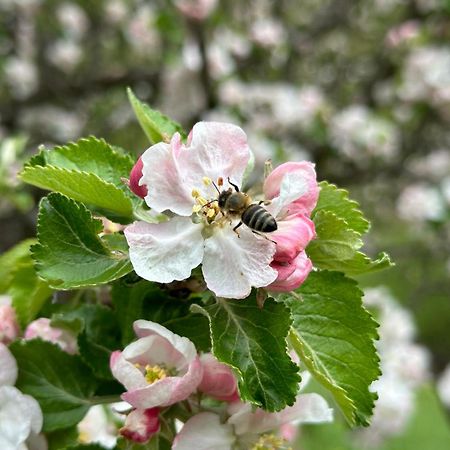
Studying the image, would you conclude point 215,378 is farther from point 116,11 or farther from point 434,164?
point 116,11

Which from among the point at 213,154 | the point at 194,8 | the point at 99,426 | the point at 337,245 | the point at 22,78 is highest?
the point at 213,154

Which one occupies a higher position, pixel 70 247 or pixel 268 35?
pixel 70 247

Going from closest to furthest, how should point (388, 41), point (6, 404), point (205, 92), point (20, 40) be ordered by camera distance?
1. point (6, 404)
2. point (205, 92)
3. point (388, 41)
4. point (20, 40)

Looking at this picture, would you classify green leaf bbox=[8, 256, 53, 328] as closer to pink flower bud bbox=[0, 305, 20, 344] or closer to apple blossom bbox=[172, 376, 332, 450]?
pink flower bud bbox=[0, 305, 20, 344]

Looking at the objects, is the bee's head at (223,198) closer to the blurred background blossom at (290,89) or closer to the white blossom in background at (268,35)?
the blurred background blossom at (290,89)

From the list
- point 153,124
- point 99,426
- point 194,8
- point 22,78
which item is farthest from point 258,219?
point 22,78

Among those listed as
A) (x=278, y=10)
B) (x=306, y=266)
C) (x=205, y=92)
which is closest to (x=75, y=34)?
(x=278, y=10)

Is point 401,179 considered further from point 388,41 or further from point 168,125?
point 168,125
